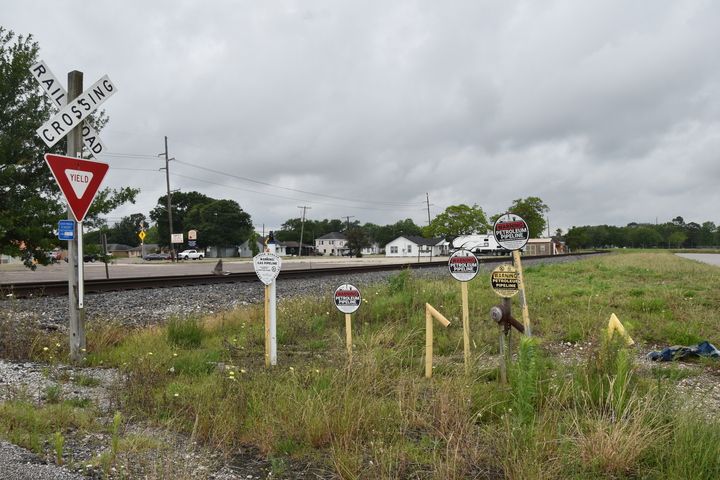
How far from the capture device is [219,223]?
320 ft

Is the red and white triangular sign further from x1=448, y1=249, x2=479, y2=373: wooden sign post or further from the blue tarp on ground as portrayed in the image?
the blue tarp on ground

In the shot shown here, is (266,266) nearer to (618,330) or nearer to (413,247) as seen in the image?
(618,330)

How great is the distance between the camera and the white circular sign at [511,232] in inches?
238

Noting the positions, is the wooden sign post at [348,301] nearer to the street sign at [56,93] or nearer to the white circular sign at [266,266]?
the white circular sign at [266,266]

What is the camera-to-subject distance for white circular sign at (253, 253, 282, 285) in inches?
242

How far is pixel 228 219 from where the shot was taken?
9862 cm

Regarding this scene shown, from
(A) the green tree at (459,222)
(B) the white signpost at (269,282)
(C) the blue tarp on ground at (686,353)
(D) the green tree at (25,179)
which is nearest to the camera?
(B) the white signpost at (269,282)

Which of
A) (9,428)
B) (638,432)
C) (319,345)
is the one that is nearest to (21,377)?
(9,428)

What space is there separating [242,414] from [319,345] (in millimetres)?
2931

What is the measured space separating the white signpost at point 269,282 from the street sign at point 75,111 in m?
3.02

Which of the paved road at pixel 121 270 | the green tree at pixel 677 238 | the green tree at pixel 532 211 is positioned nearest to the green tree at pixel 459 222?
the green tree at pixel 532 211

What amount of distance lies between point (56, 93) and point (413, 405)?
611 cm

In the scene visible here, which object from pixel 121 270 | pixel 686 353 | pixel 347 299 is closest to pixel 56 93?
pixel 347 299

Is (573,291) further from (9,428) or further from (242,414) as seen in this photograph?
(9,428)
